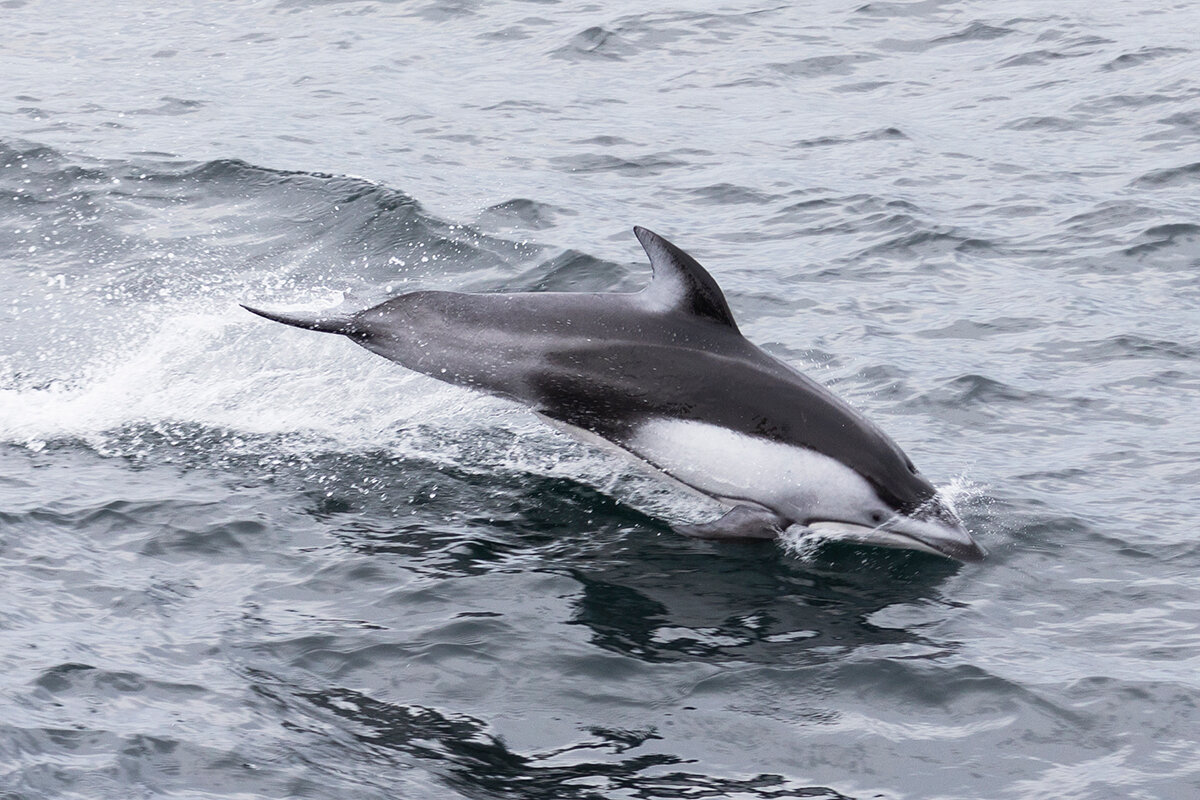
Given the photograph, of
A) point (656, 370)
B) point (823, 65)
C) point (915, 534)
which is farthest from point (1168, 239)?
point (823, 65)

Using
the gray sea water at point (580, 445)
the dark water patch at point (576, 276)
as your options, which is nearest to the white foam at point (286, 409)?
the gray sea water at point (580, 445)

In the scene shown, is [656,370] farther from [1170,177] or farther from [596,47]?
[596,47]

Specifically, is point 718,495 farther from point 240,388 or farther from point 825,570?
point 240,388

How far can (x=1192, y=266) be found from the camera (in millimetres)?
14109

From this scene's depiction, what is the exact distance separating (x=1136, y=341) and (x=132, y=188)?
10.4 meters

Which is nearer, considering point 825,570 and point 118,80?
point 825,570

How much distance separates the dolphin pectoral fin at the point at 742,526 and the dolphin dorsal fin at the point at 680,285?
1.11 meters

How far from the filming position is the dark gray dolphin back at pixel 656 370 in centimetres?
938

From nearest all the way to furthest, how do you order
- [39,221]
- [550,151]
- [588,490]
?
[588,490], [39,221], [550,151]

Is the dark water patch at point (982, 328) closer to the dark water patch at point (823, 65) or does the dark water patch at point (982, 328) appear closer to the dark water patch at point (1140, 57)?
the dark water patch at point (1140, 57)

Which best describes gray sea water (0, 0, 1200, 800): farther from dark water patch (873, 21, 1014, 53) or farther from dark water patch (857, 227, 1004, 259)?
dark water patch (873, 21, 1014, 53)

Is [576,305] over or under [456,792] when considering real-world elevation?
over

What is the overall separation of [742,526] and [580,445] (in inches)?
70.0

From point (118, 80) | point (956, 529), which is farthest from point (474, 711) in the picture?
point (118, 80)
